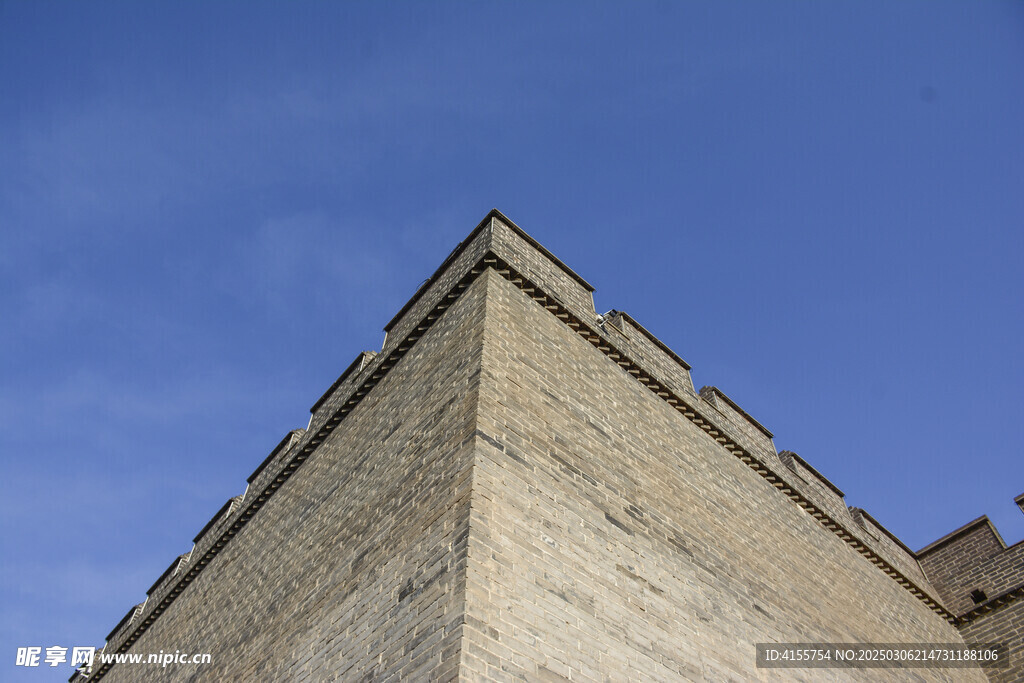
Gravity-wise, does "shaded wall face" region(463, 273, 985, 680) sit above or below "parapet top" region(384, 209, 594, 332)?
below

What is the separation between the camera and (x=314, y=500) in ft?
31.0

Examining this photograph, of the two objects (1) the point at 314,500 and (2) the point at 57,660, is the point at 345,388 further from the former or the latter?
(2) the point at 57,660

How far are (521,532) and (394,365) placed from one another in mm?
4497

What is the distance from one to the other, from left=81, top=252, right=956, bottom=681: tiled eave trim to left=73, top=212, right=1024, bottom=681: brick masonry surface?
0.11 feet

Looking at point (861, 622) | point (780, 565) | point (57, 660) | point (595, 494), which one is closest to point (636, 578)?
point (595, 494)

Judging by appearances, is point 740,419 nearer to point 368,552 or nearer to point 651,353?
point 651,353

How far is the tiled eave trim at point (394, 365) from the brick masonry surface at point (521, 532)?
33 millimetres

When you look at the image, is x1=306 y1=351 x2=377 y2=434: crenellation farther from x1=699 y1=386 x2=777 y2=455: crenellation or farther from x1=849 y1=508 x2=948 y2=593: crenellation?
x1=849 y1=508 x2=948 y2=593: crenellation

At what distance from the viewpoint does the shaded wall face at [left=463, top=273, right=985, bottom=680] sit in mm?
5500

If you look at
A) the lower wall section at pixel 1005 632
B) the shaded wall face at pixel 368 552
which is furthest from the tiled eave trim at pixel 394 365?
the lower wall section at pixel 1005 632

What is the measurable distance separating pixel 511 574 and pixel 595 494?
1812 mm

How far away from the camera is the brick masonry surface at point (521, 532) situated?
5602 millimetres

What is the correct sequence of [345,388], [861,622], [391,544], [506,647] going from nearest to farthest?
[506,647], [391,544], [861,622], [345,388]

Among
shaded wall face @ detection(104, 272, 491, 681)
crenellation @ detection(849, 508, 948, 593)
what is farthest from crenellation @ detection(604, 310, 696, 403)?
crenellation @ detection(849, 508, 948, 593)
